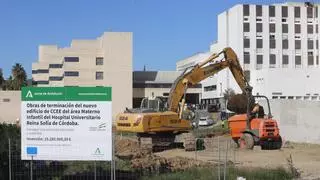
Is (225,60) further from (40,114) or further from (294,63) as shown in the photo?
(294,63)

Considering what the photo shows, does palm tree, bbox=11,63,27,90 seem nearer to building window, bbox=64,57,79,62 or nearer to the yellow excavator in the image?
building window, bbox=64,57,79,62

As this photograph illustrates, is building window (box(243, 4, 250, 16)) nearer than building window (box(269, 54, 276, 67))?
Yes

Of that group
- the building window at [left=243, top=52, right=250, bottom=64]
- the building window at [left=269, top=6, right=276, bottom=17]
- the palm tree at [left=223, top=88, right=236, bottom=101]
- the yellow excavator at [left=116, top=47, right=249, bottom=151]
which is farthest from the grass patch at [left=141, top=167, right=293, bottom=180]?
the building window at [left=269, top=6, right=276, bottom=17]

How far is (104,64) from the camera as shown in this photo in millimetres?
131875

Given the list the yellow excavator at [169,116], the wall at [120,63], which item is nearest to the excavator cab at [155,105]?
the yellow excavator at [169,116]

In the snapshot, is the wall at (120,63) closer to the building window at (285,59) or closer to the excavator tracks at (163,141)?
the building window at (285,59)

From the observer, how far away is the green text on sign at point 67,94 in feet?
41.8

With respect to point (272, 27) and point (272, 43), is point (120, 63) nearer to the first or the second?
point (272, 43)

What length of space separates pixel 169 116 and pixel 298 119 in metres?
8.48

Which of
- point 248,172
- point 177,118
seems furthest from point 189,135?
point 248,172

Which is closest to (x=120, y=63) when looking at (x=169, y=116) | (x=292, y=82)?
(x=292, y=82)

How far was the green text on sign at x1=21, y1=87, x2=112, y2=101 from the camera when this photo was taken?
41.8ft

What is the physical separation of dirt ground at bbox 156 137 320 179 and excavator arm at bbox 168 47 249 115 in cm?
284

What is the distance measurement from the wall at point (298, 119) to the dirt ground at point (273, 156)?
1217mm
